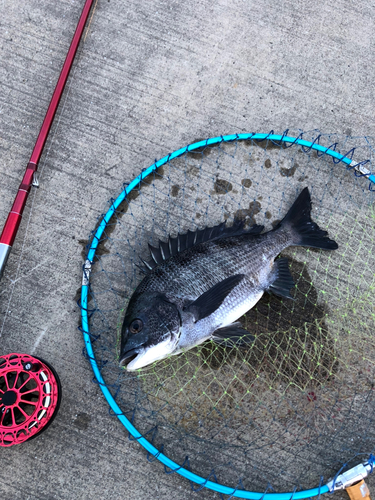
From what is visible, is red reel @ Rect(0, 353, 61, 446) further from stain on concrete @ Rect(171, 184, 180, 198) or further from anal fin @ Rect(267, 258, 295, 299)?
anal fin @ Rect(267, 258, 295, 299)

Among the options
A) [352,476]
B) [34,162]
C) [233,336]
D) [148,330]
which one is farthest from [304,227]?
[34,162]

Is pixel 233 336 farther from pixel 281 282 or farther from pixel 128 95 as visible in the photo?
pixel 128 95

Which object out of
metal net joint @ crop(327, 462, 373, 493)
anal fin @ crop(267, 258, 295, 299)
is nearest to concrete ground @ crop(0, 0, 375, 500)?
anal fin @ crop(267, 258, 295, 299)

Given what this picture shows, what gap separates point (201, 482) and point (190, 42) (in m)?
4.35

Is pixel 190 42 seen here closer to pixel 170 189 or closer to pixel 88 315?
pixel 170 189

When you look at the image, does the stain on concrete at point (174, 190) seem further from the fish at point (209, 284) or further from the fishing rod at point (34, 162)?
the fishing rod at point (34, 162)

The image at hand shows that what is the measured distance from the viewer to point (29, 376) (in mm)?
3105

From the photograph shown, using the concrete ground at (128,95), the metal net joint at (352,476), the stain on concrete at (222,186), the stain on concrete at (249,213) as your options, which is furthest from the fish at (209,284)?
the metal net joint at (352,476)

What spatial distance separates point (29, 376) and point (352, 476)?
3.04 m

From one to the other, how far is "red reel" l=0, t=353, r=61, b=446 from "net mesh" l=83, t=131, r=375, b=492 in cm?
51

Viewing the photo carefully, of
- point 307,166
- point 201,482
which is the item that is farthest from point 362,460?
point 307,166

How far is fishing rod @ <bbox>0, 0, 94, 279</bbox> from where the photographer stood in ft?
10.4

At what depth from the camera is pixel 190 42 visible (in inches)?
144

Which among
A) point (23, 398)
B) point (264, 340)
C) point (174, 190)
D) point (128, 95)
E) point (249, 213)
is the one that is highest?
point (128, 95)
